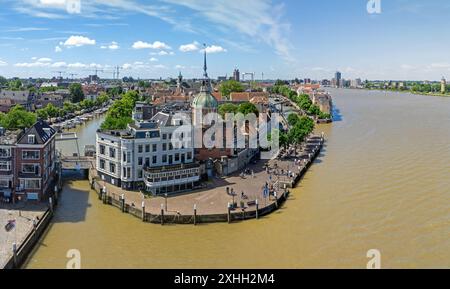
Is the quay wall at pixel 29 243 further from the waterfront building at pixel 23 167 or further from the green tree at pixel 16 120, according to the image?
the green tree at pixel 16 120

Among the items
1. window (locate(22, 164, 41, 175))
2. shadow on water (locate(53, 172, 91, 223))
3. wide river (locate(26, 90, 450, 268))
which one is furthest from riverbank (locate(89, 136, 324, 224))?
window (locate(22, 164, 41, 175))

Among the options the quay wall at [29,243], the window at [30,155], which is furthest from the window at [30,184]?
the quay wall at [29,243]

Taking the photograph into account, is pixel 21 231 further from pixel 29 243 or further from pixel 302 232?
pixel 302 232

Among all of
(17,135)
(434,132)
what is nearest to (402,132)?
(434,132)

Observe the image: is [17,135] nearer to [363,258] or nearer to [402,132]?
[363,258]

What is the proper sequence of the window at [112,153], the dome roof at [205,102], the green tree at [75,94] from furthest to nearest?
the green tree at [75,94]
the dome roof at [205,102]
the window at [112,153]

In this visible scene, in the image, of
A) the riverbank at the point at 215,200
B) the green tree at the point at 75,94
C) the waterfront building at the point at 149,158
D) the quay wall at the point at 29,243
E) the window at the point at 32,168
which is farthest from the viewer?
the green tree at the point at 75,94

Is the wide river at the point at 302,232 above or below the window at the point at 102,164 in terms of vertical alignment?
below
